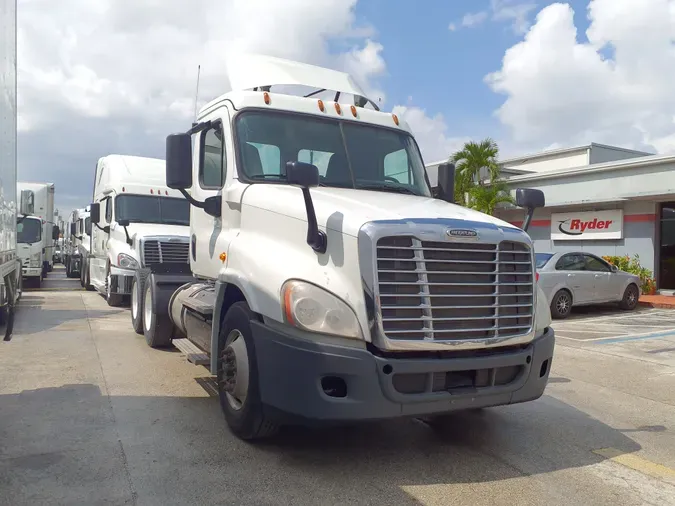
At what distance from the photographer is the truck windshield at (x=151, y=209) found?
1211cm

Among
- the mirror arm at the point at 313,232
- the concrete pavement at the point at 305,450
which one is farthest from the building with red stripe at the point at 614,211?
the mirror arm at the point at 313,232

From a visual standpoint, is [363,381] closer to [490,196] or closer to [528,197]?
[528,197]

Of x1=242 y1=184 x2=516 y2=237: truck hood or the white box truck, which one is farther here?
the white box truck

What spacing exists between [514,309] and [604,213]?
17.9 meters

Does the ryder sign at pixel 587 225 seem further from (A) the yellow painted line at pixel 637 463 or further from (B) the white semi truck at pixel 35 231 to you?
(B) the white semi truck at pixel 35 231

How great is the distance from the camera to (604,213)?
2047 centimetres

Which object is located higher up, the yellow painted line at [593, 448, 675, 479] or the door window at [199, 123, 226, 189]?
the door window at [199, 123, 226, 189]

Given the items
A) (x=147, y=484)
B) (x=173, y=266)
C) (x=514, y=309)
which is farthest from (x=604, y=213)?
(x=147, y=484)

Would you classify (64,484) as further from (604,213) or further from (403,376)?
(604,213)

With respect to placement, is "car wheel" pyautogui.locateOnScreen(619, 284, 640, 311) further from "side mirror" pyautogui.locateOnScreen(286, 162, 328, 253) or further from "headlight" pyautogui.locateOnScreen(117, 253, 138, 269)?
"side mirror" pyautogui.locateOnScreen(286, 162, 328, 253)

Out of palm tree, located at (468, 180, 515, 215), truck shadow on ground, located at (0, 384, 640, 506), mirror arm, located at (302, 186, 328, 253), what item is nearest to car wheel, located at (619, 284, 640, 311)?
palm tree, located at (468, 180, 515, 215)

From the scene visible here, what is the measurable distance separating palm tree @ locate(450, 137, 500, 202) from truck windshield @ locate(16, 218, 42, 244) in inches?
588

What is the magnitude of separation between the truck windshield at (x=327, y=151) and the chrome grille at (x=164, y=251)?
5.58 meters

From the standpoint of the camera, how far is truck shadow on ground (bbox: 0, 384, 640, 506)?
3771 millimetres
